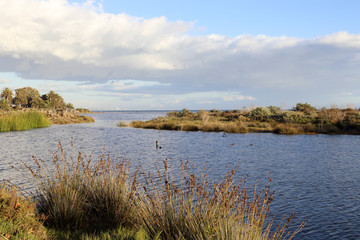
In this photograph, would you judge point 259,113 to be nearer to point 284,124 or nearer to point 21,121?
point 284,124

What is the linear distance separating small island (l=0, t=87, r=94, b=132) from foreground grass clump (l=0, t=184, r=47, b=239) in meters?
43.8

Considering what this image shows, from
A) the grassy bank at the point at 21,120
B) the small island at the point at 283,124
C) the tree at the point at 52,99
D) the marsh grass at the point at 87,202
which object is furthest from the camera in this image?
the tree at the point at 52,99

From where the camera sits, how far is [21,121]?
156 feet

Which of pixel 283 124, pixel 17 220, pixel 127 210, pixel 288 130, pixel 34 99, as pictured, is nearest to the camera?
pixel 17 220

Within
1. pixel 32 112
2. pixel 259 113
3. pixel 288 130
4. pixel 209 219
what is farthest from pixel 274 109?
pixel 209 219

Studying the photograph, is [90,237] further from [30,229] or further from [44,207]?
[44,207]

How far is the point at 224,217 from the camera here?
513 centimetres

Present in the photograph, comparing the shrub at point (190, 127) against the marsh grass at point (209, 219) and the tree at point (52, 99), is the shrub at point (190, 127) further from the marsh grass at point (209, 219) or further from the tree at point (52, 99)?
the tree at point (52, 99)

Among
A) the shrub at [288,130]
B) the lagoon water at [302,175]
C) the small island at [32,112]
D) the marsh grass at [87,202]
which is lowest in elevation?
the lagoon water at [302,175]

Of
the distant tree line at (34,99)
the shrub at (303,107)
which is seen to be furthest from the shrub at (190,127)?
the distant tree line at (34,99)

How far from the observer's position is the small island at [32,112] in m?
46.6

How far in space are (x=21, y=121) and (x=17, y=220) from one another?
1872 inches

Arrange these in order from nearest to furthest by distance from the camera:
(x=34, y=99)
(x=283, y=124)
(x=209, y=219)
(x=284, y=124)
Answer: (x=209, y=219) → (x=283, y=124) → (x=284, y=124) → (x=34, y=99)

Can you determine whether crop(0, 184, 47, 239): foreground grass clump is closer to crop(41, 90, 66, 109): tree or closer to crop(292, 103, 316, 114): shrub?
crop(292, 103, 316, 114): shrub
